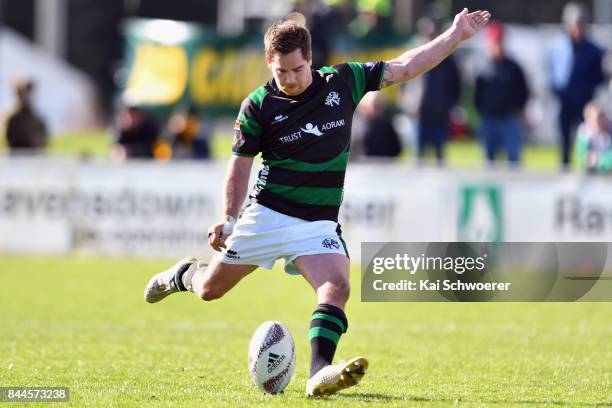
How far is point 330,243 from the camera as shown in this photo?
7.49 metres

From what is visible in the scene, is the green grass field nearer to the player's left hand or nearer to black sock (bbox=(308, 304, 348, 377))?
black sock (bbox=(308, 304, 348, 377))

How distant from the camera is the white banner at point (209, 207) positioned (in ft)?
52.1

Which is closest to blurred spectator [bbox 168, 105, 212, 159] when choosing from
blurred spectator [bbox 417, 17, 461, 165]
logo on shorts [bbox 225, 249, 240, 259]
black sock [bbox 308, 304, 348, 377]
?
blurred spectator [bbox 417, 17, 461, 165]

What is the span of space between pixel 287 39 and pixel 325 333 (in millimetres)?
1612

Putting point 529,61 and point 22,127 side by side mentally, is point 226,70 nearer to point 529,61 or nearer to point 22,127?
point 529,61

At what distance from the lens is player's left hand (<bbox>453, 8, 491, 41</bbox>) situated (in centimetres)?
782

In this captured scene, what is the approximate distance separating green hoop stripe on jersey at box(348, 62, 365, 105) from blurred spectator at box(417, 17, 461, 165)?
1030cm

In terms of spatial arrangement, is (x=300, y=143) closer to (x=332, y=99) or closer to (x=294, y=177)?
(x=294, y=177)

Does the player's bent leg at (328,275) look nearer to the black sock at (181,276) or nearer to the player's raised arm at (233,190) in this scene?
the player's raised arm at (233,190)

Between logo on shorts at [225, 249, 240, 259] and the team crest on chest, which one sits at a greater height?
the team crest on chest

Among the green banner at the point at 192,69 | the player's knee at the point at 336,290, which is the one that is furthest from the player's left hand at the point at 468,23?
the green banner at the point at 192,69

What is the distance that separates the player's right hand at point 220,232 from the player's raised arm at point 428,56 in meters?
1.27

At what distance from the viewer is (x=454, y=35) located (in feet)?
25.7

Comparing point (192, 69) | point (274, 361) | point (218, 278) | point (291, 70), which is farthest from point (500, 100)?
point (192, 69)
